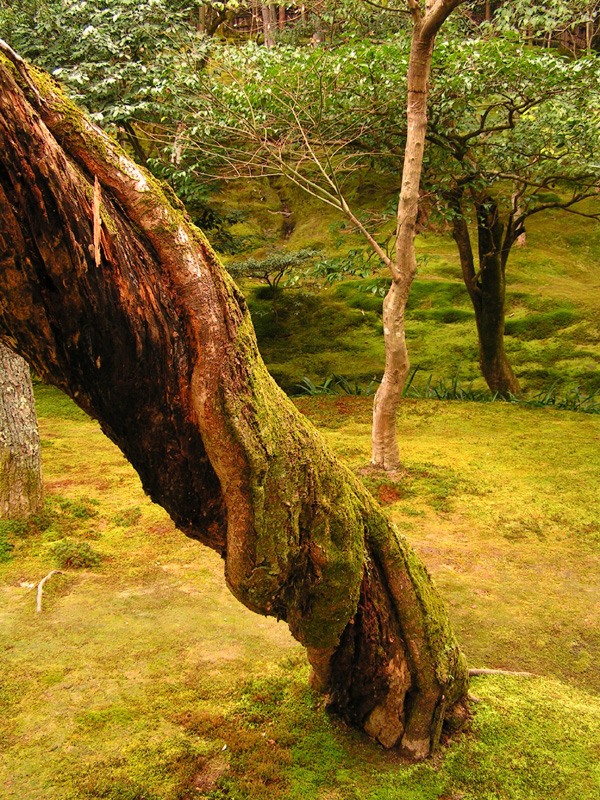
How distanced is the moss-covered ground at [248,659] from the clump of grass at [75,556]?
0.21ft

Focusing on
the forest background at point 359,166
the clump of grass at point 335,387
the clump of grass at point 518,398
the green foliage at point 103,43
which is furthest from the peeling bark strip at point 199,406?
the clump of grass at point 335,387

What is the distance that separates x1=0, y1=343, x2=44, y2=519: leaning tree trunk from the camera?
15.1 feet

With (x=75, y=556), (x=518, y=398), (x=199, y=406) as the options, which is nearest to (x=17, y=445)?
(x=75, y=556)

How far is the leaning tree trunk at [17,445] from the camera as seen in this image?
15.1 ft

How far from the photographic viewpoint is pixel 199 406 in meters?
1.70

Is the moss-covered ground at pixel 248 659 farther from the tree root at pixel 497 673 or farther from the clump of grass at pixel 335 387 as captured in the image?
the clump of grass at pixel 335 387

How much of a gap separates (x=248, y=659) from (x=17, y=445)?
255 centimetres

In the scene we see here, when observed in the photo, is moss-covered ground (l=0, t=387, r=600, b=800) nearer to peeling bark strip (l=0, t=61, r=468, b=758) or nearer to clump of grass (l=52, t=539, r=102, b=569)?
clump of grass (l=52, t=539, r=102, b=569)

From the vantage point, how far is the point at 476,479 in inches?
242

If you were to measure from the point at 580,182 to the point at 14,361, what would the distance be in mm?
7310

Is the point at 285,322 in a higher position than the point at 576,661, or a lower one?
higher

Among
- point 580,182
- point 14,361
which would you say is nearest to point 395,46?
point 580,182

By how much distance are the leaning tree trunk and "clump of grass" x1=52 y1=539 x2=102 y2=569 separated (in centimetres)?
57

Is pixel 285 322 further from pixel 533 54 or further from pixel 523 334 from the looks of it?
pixel 533 54
